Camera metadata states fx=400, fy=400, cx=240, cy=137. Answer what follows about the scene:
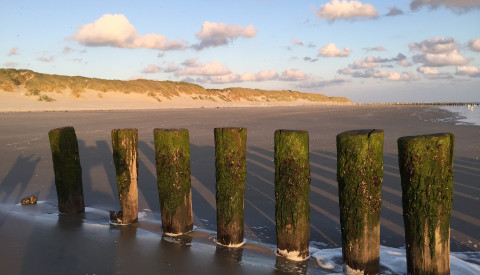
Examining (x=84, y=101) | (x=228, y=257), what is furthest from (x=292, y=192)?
(x=84, y=101)

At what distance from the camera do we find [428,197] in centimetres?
321

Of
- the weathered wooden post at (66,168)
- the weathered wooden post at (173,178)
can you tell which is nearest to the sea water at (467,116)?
the weathered wooden post at (173,178)

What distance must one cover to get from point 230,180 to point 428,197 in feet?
6.11

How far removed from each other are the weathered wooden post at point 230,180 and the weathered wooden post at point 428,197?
61.5 inches

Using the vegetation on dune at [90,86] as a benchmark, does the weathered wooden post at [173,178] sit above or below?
below

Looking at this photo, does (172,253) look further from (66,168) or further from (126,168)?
(66,168)

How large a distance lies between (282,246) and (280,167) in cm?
78

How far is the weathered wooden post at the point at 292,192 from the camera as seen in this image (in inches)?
148

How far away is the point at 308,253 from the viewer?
3.92 m

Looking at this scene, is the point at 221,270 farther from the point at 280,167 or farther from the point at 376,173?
the point at 376,173

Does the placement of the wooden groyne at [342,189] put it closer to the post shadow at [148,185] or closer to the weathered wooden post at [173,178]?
the weathered wooden post at [173,178]

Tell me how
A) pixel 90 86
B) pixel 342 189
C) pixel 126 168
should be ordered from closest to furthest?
pixel 342 189 < pixel 126 168 < pixel 90 86

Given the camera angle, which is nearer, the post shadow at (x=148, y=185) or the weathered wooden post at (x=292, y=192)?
the weathered wooden post at (x=292, y=192)

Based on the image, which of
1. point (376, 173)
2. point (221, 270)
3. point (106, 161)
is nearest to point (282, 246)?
point (221, 270)
